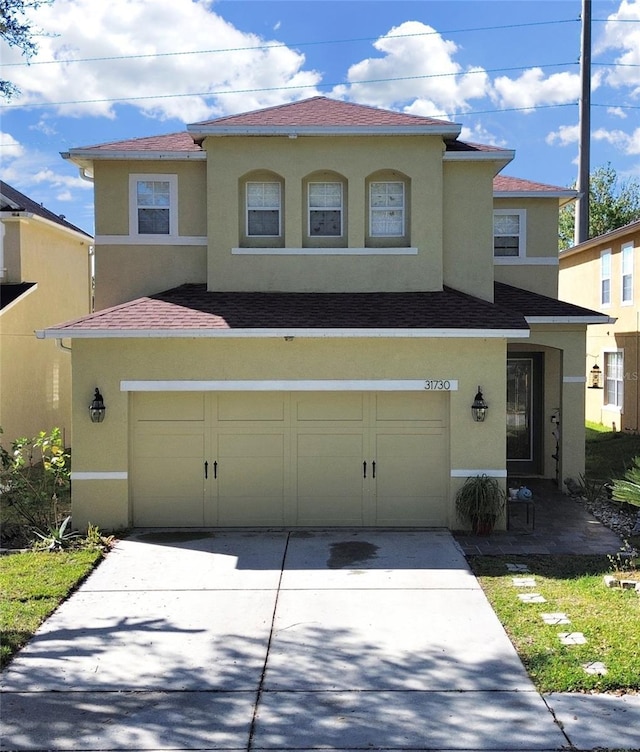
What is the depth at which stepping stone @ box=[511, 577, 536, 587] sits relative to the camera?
8484mm

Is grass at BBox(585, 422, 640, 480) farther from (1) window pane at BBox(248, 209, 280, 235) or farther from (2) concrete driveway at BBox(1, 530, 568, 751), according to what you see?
(1) window pane at BBox(248, 209, 280, 235)

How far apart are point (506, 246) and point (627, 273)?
20.5 ft

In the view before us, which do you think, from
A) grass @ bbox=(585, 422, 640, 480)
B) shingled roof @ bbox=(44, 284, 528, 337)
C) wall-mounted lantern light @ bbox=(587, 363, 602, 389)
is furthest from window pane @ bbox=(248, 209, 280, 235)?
wall-mounted lantern light @ bbox=(587, 363, 602, 389)

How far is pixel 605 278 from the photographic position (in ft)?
70.8

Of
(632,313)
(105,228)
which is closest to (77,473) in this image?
(105,228)

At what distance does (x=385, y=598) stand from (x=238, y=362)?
14.1ft

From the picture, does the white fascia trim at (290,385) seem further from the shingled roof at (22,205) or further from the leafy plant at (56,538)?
the shingled roof at (22,205)

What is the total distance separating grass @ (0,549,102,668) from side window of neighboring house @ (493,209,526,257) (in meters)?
10.0

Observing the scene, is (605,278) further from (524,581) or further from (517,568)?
(524,581)

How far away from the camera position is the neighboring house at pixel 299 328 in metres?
11.0

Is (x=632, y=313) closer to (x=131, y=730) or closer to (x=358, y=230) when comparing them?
(x=358, y=230)

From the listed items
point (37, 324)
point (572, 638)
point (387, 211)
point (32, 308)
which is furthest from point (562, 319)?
point (37, 324)

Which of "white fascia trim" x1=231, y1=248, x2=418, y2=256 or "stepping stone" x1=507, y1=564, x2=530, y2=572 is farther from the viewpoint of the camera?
"white fascia trim" x1=231, y1=248, x2=418, y2=256

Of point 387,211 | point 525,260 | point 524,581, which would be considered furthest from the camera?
point 525,260
